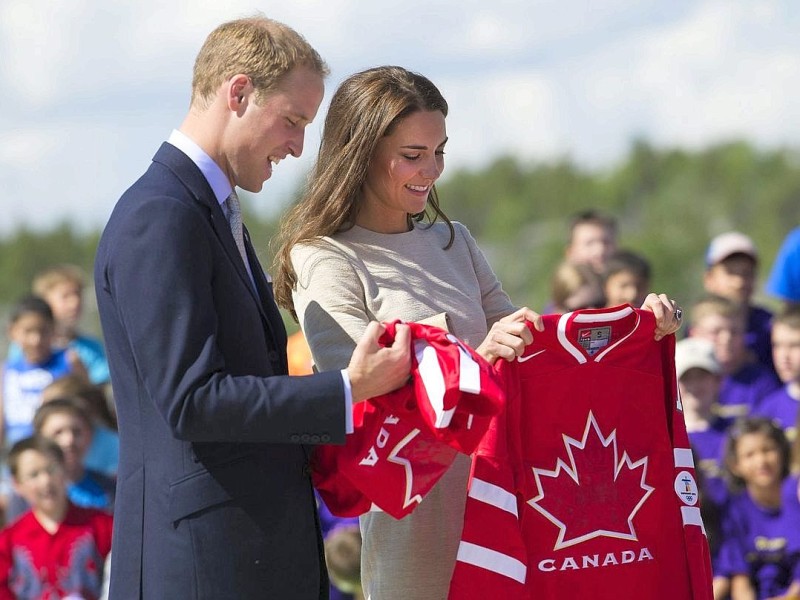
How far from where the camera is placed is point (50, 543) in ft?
19.7

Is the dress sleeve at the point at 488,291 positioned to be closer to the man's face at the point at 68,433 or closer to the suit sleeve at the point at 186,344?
the suit sleeve at the point at 186,344

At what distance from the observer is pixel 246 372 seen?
2656 mm

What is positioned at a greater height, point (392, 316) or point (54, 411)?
point (54, 411)

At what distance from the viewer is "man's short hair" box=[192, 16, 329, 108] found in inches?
104

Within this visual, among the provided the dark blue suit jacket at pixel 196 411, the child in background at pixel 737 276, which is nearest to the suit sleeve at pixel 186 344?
the dark blue suit jacket at pixel 196 411

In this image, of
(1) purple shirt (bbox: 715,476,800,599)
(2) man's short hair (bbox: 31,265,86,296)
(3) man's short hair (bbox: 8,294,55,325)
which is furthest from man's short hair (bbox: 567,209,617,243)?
(2) man's short hair (bbox: 31,265,86,296)

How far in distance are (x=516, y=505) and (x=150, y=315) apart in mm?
1097

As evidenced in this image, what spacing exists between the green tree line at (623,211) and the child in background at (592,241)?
764 cm

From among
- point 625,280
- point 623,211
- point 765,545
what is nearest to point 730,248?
point 625,280

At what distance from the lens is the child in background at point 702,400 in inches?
242

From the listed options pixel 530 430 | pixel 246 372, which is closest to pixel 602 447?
pixel 530 430

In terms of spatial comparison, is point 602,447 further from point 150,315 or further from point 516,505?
point 150,315

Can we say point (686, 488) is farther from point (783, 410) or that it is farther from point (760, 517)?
point (783, 410)

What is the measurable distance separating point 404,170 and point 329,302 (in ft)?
1.28
